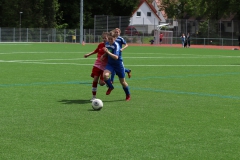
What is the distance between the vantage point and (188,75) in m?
21.2

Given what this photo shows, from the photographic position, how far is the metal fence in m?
69.1

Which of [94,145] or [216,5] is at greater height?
[216,5]

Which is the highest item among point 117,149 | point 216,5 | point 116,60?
point 216,5

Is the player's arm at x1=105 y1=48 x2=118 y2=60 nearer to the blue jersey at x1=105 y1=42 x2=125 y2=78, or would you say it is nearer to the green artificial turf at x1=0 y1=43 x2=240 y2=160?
the blue jersey at x1=105 y1=42 x2=125 y2=78

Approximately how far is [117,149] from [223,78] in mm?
12828

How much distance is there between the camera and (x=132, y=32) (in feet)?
248

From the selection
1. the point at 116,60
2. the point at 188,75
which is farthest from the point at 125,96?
the point at 188,75

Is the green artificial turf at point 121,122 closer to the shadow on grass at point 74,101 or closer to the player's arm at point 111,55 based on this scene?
the shadow on grass at point 74,101

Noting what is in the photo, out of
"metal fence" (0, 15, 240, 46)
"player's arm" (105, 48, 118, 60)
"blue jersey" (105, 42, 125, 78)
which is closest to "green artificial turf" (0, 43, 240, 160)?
"blue jersey" (105, 42, 125, 78)

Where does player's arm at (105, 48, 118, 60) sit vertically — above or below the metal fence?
below

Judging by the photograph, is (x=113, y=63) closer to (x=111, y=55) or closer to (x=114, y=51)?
(x=114, y=51)

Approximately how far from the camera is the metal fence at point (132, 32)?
69.1m

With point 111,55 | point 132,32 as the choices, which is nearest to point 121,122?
point 111,55

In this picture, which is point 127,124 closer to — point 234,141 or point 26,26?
point 234,141
